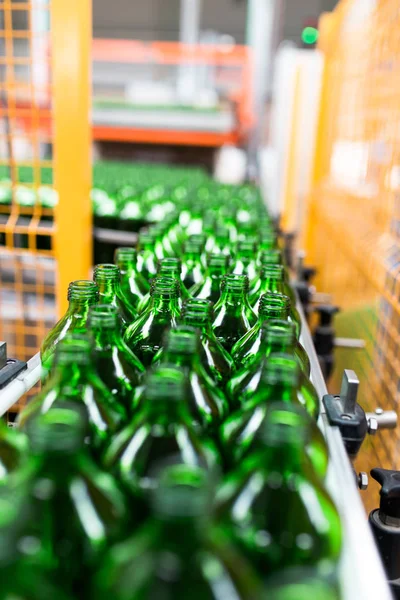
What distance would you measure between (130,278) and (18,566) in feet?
3.57

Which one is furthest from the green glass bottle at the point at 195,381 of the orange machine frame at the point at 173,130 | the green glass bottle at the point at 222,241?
the orange machine frame at the point at 173,130

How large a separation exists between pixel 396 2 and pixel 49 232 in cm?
164

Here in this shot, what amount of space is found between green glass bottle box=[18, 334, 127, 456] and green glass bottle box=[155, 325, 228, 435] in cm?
10

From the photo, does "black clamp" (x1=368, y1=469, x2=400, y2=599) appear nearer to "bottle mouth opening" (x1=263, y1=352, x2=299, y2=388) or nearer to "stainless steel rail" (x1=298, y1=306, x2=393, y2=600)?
"stainless steel rail" (x1=298, y1=306, x2=393, y2=600)

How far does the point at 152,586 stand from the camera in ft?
1.46

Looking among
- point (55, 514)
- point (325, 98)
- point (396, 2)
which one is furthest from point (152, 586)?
point (325, 98)

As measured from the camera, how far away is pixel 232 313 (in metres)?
1.20

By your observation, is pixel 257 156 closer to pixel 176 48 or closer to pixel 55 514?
pixel 176 48

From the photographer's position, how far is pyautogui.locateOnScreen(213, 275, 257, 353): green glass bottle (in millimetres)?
1176

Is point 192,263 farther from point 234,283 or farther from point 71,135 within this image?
point 71,135

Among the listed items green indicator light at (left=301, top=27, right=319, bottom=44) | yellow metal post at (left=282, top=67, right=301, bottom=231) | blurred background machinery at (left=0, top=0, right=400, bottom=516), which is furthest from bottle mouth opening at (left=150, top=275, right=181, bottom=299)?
green indicator light at (left=301, top=27, right=319, bottom=44)

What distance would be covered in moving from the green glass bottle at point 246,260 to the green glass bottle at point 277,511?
101 centimetres

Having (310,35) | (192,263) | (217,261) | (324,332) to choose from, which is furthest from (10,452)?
(310,35)

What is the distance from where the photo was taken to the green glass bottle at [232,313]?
1.18 m
